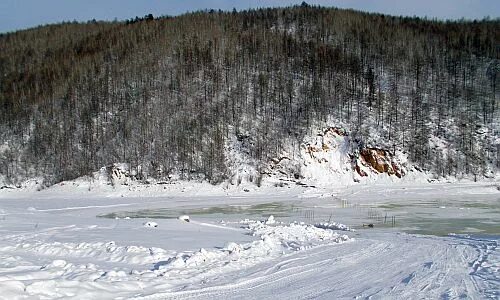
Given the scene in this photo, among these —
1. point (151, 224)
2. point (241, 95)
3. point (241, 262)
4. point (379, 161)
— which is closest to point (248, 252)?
point (241, 262)

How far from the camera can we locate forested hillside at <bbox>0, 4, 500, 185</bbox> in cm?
6100

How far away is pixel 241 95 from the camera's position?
71.5 meters

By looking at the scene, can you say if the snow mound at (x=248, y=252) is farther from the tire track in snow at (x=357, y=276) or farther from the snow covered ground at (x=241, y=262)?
the tire track in snow at (x=357, y=276)

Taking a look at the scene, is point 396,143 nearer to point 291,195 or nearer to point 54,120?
point 291,195

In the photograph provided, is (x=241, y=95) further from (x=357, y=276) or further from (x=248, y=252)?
(x=357, y=276)

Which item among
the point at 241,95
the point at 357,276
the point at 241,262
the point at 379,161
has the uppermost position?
the point at 241,95

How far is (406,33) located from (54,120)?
2765 inches

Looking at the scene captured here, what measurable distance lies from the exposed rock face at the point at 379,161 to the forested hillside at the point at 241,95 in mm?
1596

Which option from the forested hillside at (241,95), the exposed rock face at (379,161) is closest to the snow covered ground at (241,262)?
the exposed rock face at (379,161)

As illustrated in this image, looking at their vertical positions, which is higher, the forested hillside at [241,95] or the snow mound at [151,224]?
the forested hillside at [241,95]

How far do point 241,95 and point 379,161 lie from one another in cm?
2406

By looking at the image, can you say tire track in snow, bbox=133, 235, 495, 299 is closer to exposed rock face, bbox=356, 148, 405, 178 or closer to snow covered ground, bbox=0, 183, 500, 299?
snow covered ground, bbox=0, 183, 500, 299

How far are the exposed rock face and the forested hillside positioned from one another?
160 centimetres

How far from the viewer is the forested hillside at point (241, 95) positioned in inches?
2402
